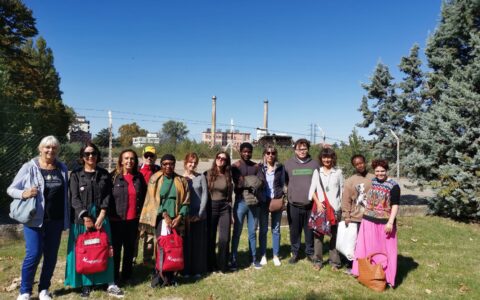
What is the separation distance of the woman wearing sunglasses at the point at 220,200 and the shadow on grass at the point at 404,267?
2595 mm

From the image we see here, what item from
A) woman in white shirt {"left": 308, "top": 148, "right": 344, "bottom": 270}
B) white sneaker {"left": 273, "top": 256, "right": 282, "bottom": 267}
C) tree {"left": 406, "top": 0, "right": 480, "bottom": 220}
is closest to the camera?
woman in white shirt {"left": 308, "top": 148, "right": 344, "bottom": 270}

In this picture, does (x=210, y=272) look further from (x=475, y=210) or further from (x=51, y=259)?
(x=475, y=210)

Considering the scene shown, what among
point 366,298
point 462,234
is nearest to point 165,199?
point 366,298

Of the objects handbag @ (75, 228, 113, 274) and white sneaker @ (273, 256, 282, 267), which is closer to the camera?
handbag @ (75, 228, 113, 274)

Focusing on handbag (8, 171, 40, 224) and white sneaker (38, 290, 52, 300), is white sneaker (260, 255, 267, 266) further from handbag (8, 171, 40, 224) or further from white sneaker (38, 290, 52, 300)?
handbag (8, 171, 40, 224)

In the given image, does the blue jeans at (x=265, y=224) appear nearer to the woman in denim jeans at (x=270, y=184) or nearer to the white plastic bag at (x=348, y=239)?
the woman in denim jeans at (x=270, y=184)

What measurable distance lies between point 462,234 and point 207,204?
680 centimetres

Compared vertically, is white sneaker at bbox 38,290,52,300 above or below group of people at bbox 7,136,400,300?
below

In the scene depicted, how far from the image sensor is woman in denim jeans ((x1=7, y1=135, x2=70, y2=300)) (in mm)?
3980

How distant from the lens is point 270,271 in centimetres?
542

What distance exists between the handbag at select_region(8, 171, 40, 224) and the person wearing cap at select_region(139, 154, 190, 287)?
123 cm

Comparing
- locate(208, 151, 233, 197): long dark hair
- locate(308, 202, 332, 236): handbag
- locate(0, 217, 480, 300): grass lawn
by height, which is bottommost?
locate(0, 217, 480, 300): grass lawn

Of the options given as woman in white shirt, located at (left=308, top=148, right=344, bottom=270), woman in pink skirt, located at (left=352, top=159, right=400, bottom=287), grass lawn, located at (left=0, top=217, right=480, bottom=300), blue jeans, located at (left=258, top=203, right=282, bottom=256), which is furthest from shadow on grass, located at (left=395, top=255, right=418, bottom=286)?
blue jeans, located at (left=258, top=203, right=282, bottom=256)

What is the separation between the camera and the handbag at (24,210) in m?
3.90
